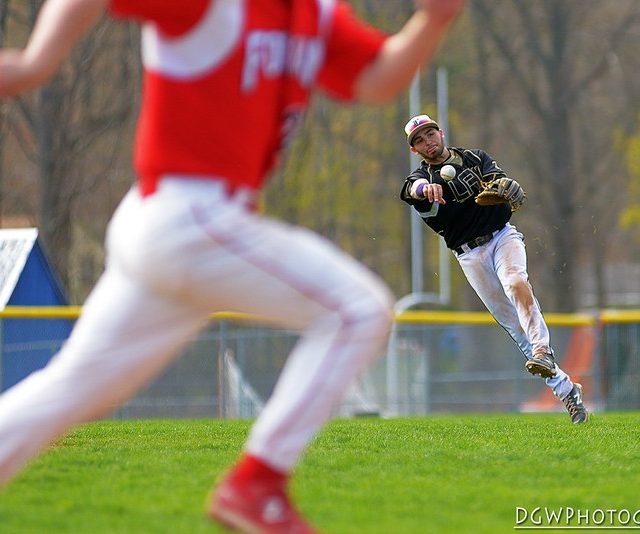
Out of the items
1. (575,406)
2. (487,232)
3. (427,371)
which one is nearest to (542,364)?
(575,406)

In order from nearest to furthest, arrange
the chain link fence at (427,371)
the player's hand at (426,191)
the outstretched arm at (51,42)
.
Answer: the outstretched arm at (51,42) → the player's hand at (426,191) → the chain link fence at (427,371)

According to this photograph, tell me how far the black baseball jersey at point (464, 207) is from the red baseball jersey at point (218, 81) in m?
6.31

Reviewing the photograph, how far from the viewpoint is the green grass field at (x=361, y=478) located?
5.76m

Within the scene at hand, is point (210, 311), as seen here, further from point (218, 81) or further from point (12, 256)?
point (12, 256)

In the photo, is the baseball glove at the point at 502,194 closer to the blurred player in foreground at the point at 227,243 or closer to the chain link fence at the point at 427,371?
the blurred player in foreground at the point at 227,243

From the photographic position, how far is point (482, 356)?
25.0 m

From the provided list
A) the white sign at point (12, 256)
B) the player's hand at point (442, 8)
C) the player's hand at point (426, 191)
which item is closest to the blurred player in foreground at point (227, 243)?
the player's hand at point (442, 8)

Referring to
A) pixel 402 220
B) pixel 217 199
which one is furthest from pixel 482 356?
pixel 217 199

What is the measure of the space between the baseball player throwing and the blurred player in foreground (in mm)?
5997

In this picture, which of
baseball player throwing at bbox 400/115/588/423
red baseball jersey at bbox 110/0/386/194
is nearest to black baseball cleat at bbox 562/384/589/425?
baseball player throwing at bbox 400/115/588/423

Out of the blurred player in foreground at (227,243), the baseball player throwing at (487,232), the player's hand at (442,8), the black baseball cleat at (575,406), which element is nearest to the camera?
the blurred player in foreground at (227,243)

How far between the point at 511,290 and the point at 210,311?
6326mm

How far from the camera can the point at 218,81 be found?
5000mm

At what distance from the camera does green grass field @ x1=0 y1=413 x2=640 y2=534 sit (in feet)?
18.9
